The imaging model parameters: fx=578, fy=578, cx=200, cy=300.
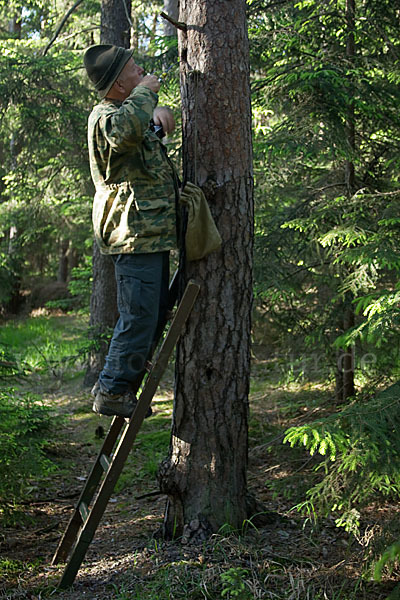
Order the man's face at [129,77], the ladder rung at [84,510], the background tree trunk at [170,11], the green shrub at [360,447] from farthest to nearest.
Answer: the background tree trunk at [170,11] → the ladder rung at [84,510] → the man's face at [129,77] → the green shrub at [360,447]

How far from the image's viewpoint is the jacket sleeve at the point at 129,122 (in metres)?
3.19

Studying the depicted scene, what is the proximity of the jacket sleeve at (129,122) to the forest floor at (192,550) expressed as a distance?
7.86 feet

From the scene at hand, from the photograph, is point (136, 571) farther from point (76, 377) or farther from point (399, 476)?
point (76, 377)

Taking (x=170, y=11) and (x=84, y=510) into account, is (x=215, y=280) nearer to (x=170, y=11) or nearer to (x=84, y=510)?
(x=84, y=510)

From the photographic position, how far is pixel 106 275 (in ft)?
30.6

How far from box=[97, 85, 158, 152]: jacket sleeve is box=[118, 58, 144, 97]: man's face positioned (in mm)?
260

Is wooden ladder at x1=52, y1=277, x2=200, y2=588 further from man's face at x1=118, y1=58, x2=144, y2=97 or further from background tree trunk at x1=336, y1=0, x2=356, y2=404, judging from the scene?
background tree trunk at x1=336, y1=0, x2=356, y2=404

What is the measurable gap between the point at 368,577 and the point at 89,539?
1629 mm

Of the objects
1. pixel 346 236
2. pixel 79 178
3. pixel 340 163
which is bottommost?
pixel 346 236

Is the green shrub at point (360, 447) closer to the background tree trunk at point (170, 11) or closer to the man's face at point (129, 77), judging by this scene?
the man's face at point (129, 77)

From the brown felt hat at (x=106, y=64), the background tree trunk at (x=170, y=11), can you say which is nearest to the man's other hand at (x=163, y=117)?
the brown felt hat at (x=106, y=64)

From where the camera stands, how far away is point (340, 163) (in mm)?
6246

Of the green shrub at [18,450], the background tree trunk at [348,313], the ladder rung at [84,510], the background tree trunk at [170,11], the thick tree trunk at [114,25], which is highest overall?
the background tree trunk at [170,11]

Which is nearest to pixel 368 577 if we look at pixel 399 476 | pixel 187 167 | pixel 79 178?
pixel 399 476
